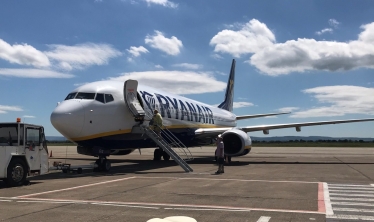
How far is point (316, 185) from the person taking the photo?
11766 mm

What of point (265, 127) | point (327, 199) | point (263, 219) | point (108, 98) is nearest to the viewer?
point (263, 219)

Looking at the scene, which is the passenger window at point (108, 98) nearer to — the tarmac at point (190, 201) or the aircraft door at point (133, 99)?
the aircraft door at point (133, 99)

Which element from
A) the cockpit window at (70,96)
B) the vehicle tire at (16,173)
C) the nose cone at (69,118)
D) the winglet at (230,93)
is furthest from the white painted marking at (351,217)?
the winglet at (230,93)

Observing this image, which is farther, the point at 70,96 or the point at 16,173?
→ the point at 70,96

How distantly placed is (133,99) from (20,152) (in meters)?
6.44

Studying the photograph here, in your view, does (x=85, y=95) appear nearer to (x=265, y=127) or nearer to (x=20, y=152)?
(x=20, y=152)

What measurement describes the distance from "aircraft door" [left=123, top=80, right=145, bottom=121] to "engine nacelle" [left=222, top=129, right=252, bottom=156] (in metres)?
6.62

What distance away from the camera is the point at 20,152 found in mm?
11359

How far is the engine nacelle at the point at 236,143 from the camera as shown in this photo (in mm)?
21375

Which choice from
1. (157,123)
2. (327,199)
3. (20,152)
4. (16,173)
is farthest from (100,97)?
(327,199)

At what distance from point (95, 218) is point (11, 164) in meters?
5.69

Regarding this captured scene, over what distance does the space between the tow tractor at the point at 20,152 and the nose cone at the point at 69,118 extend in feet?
6.57

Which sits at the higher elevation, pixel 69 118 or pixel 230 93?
pixel 230 93

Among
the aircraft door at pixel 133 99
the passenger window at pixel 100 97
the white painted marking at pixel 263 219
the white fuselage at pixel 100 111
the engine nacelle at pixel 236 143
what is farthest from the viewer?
the engine nacelle at pixel 236 143
